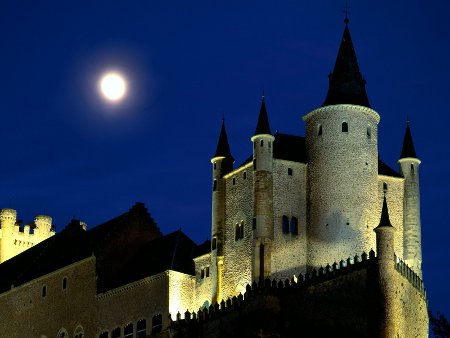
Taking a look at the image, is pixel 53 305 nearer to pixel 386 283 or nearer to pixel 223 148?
pixel 223 148

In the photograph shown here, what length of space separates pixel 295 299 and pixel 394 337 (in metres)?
8.36

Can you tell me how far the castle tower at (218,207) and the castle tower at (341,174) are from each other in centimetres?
796

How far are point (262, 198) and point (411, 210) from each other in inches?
466

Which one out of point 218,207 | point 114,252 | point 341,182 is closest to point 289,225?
point 341,182

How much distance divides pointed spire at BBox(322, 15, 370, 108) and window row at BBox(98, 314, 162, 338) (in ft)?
71.4

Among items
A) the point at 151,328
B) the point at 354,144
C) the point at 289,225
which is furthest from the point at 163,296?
the point at 354,144

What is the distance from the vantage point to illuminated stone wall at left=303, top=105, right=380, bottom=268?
3201 inches

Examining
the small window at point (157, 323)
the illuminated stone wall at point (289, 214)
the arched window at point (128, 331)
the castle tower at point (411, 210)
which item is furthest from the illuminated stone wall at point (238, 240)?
the castle tower at point (411, 210)

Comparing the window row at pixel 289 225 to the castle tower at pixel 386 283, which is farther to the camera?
the window row at pixel 289 225

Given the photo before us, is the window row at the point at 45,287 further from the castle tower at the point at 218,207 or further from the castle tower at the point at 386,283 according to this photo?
the castle tower at the point at 386,283

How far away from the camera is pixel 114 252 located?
322 ft

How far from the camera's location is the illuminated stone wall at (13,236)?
131 metres

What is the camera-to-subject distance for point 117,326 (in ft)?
303

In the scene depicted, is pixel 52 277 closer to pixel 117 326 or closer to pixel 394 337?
pixel 117 326
